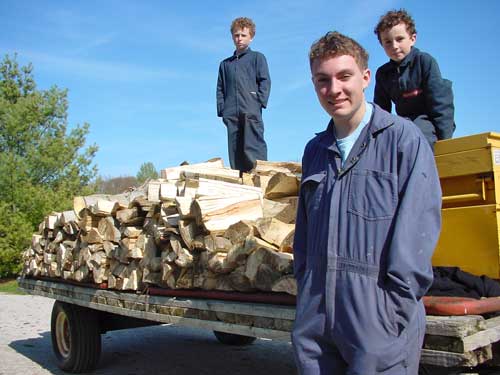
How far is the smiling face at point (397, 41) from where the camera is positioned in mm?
3633

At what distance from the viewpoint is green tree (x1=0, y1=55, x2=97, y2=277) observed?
62.4ft

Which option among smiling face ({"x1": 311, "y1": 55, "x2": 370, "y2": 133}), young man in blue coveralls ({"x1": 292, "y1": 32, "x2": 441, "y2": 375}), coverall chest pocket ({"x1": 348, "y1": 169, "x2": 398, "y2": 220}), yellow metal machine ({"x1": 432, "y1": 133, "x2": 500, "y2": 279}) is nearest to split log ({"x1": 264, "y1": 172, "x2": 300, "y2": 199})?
yellow metal machine ({"x1": 432, "y1": 133, "x2": 500, "y2": 279})

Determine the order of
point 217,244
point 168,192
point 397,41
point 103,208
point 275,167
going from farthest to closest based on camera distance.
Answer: point 103,208 → point 275,167 → point 168,192 → point 217,244 → point 397,41

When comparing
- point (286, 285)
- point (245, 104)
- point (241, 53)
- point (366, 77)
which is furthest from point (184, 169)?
point (366, 77)

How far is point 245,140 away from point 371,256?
4.68 m

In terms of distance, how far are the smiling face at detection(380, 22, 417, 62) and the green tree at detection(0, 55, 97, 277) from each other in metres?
17.2

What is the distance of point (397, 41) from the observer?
12.0 ft

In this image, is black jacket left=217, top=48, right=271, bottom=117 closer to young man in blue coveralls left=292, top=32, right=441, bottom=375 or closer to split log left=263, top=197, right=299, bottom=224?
split log left=263, top=197, right=299, bottom=224

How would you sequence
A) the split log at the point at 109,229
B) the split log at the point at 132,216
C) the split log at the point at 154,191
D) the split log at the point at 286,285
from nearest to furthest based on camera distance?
the split log at the point at 286,285 → the split log at the point at 154,191 → the split log at the point at 132,216 → the split log at the point at 109,229

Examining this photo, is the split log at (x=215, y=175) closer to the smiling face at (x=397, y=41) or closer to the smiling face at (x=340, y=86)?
the smiling face at (x=397, y=41)

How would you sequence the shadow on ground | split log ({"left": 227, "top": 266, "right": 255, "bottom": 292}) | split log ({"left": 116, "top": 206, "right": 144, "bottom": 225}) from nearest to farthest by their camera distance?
split log ({"left": 227, "top": 266, "right": 255, "bottom": 292}) < split log ({"left": 116, "top": 206, "right": 144, "bottom": 225}) < the shadow on ground

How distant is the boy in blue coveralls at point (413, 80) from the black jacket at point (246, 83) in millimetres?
2864

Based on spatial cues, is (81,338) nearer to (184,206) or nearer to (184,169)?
(184,169)

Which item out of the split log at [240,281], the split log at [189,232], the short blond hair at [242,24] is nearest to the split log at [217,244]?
the split log at [189,232]
